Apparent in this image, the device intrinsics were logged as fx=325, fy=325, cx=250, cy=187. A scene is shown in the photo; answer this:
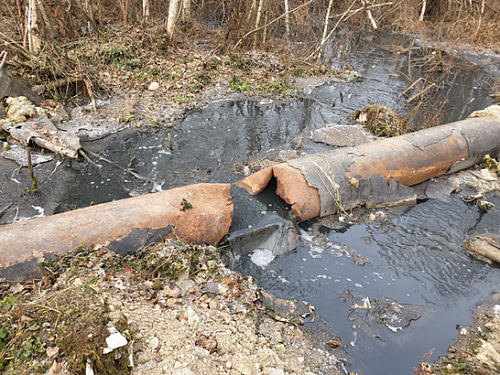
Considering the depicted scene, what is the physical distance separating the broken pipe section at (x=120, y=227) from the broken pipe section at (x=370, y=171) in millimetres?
889

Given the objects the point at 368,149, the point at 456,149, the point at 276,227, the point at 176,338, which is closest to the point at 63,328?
the point at 176,338

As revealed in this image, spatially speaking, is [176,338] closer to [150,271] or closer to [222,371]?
[222,371]

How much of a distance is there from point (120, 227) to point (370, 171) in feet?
10.5

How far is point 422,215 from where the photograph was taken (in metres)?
4.77

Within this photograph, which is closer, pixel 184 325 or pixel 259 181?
pixel 184 325

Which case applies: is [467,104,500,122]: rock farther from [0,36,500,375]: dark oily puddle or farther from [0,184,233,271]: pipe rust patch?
[0,184,233,271]: pipe rust patch

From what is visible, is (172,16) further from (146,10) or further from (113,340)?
(113,340)

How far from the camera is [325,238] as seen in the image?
166 inches

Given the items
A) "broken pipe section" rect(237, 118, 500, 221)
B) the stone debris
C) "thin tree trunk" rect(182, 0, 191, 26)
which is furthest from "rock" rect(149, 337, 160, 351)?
"thin tree trunk" rect(182, 0, 191, 26)

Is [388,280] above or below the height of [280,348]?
below

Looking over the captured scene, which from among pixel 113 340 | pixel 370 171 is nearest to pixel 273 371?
pixel 113 340

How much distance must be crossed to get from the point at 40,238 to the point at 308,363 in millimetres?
2476

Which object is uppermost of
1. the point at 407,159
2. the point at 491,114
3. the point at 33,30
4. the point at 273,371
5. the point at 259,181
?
the point at 33,30

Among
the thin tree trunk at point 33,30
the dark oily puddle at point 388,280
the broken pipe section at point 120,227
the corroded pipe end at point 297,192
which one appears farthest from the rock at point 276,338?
the thin tree trunk at point 33,30
